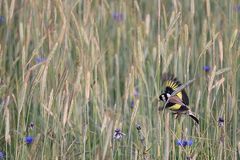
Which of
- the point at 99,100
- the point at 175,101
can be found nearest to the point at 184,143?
the point at 175,101

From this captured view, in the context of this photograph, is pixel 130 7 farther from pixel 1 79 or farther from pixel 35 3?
pixel 1 79

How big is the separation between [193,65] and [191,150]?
2.25 ft

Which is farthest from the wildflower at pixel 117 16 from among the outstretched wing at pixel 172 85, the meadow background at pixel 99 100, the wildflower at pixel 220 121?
the wildflower at pixel 220 121

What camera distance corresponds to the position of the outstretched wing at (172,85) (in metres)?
2.09

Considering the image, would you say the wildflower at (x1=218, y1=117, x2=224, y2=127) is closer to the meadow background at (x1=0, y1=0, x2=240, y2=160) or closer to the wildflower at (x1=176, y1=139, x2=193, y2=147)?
the meadow background at (x1=0, y1=0, x2=240, y2=160)

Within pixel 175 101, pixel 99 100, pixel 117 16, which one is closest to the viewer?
pixel 175 101

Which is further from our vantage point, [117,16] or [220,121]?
[117,16]

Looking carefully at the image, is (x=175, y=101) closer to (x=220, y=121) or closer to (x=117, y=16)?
(x=220, y=121)

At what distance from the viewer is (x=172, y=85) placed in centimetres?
214

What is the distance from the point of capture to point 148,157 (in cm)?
206

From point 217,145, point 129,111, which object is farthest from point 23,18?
Answer: point 217,145

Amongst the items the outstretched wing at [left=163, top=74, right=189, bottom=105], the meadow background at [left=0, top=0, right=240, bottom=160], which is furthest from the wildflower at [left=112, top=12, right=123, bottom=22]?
the outstretched wing at [left=163, top=74, right=189, bottom=105]

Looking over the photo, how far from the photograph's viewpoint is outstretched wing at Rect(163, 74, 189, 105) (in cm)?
209

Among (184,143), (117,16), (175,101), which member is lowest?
(184,143)
